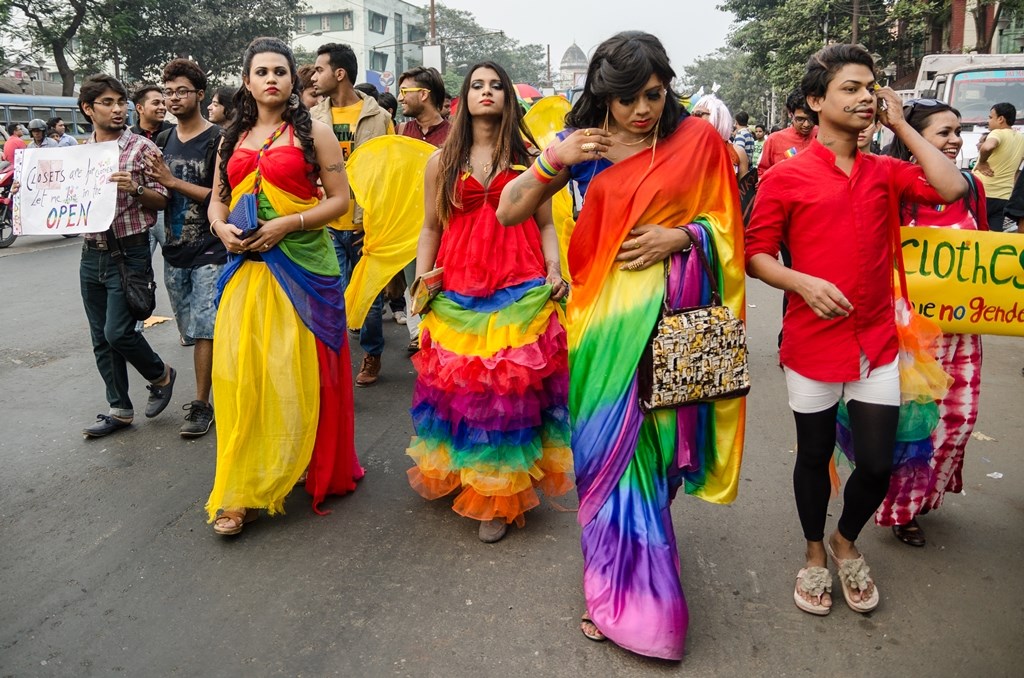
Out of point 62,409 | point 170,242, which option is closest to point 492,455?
point 170,242

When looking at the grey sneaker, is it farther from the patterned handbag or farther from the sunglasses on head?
the sunglasses on head

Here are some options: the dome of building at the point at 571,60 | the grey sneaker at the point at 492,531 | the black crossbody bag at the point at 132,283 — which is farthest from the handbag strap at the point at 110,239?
the dome of building at the point at 571,60

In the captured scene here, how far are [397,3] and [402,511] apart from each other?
6325 centimetres

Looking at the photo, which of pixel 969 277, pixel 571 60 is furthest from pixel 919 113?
pixel 571 60

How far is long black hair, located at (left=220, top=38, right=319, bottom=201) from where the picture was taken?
11.4ft

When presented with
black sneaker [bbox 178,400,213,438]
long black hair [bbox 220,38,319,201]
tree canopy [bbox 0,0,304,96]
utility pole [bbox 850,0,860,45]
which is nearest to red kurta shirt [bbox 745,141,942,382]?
long black hair [bbox 220,38,319,201]

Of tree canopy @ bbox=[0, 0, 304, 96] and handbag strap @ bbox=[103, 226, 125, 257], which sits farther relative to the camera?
tree canopy @ bbox=[0, 0, 304, 96]

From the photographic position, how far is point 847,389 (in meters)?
2.71

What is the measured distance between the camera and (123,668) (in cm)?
262

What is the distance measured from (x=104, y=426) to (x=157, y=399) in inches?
14.0

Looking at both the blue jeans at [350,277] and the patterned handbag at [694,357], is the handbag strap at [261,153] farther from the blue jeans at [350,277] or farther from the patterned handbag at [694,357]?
→ the blue jeans at [350,277]

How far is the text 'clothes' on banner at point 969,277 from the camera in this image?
309cm

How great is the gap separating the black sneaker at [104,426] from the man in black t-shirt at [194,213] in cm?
→ 40

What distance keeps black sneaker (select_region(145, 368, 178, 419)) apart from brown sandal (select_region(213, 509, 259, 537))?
1.71m
